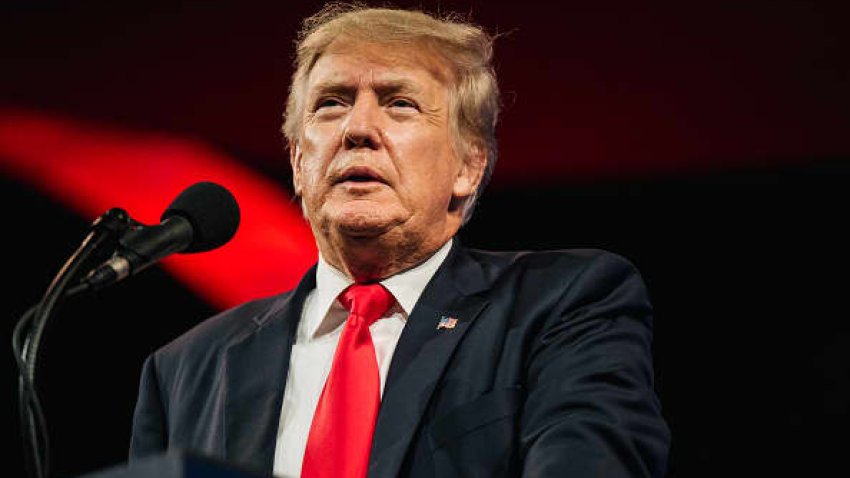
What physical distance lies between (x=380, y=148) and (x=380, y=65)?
0.20 meters

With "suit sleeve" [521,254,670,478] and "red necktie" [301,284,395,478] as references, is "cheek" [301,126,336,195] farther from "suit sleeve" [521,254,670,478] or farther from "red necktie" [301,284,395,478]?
"suit sleeve" [521,254,670,478]

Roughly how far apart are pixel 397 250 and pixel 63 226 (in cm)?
173

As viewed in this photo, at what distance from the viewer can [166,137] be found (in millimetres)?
3420

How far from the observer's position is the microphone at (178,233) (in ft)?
4.70

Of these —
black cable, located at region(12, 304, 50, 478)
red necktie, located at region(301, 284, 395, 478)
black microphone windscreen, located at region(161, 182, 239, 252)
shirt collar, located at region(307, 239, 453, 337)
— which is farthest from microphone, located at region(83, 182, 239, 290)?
shirt collar, located at region(307, 239, 453, 337)

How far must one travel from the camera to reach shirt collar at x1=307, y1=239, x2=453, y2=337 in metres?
2.13

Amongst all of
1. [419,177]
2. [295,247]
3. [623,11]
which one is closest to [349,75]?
[419,177]

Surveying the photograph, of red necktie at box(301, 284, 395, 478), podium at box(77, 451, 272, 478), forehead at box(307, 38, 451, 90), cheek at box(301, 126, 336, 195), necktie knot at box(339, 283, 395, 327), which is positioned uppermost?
forehead at box(307, 38, 451, 90)

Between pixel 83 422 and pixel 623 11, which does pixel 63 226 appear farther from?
pixel 623 11

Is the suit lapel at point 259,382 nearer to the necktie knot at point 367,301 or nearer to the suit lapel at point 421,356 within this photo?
the necktie knot at point 367,301

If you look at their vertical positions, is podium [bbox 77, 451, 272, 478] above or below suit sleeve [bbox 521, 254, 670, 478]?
above

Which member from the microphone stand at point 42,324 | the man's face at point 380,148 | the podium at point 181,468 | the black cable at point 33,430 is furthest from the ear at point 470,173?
the podium at point 181,468

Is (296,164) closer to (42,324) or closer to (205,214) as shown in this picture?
(205,214)

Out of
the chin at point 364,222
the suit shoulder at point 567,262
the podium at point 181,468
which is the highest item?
the chin at point 364,222
